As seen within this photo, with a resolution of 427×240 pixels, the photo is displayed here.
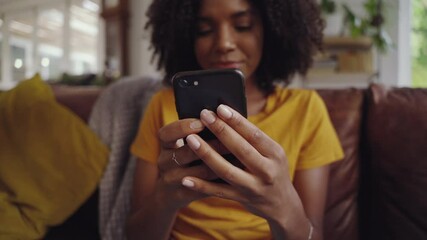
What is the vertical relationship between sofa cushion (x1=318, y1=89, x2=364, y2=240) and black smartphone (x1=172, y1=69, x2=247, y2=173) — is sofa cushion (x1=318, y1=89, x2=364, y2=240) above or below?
below

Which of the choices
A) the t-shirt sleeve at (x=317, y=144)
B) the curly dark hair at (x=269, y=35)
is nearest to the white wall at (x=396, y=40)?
the curly dark hair at (x=269, y=35)

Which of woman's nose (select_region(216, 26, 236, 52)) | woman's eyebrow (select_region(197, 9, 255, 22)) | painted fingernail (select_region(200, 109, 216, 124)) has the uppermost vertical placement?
woman's eyebrow (select_region(197, 9, 255, 22))

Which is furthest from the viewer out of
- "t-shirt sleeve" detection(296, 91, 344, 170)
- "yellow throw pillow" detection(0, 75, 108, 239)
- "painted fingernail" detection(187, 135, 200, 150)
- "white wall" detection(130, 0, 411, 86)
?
"white wall" detection(130, 0, 411, 86)

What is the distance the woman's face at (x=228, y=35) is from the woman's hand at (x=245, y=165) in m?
0.26

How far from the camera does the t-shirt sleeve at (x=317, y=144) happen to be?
69cm

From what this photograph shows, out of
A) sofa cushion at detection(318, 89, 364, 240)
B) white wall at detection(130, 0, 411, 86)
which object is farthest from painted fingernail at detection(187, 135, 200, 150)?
white wall at detection(130, 0, 411, 86)

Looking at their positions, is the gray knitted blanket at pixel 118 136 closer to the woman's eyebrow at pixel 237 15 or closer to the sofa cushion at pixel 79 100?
the sofa cushion at pixel 79 100

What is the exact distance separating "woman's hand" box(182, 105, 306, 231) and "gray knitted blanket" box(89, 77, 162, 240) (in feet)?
1.49

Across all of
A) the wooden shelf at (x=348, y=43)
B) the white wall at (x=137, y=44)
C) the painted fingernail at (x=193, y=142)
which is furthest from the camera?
the white wall at (x=137, y=44)

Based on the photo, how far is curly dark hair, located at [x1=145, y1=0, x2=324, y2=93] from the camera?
2.52ft

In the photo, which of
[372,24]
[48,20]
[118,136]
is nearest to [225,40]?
[118,136]

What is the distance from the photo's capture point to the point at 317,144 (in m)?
0.69

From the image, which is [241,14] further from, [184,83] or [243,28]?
[184,83]

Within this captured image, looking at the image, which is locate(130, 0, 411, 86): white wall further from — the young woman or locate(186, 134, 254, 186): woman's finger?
locate(186, 134, 254, 186): woman's finger
